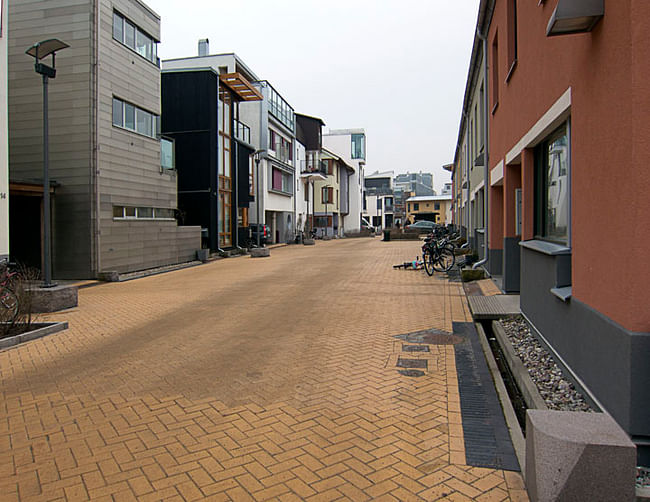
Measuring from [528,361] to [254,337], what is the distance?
3705 mm

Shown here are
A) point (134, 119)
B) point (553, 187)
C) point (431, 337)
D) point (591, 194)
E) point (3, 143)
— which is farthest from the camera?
point (134, 119)

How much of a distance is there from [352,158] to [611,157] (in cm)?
→ 6190

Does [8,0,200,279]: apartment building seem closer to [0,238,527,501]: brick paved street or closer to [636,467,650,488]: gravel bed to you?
[0,238,527,501]: brick paved street

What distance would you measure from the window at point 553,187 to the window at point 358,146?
59.2 meters

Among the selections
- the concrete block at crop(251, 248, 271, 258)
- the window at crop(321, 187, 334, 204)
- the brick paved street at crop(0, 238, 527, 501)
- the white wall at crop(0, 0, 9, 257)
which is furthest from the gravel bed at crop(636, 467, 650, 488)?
the window at crop(321, 187, 334, 204)

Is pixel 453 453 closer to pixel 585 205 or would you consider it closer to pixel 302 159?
pixel 585 205

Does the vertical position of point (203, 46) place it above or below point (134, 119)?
above

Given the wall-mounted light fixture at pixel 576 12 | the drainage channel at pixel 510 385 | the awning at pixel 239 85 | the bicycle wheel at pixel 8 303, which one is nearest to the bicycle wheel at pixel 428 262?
the drainage channel at pixel 510 385

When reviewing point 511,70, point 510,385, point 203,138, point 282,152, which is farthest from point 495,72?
point 282,152

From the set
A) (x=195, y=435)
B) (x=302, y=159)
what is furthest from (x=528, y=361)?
(x=302, y=159)

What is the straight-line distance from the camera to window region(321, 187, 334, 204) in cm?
4941

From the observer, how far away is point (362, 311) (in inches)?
361

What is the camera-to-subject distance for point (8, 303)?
7.43 meters

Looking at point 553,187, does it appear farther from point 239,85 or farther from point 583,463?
point 239,85
